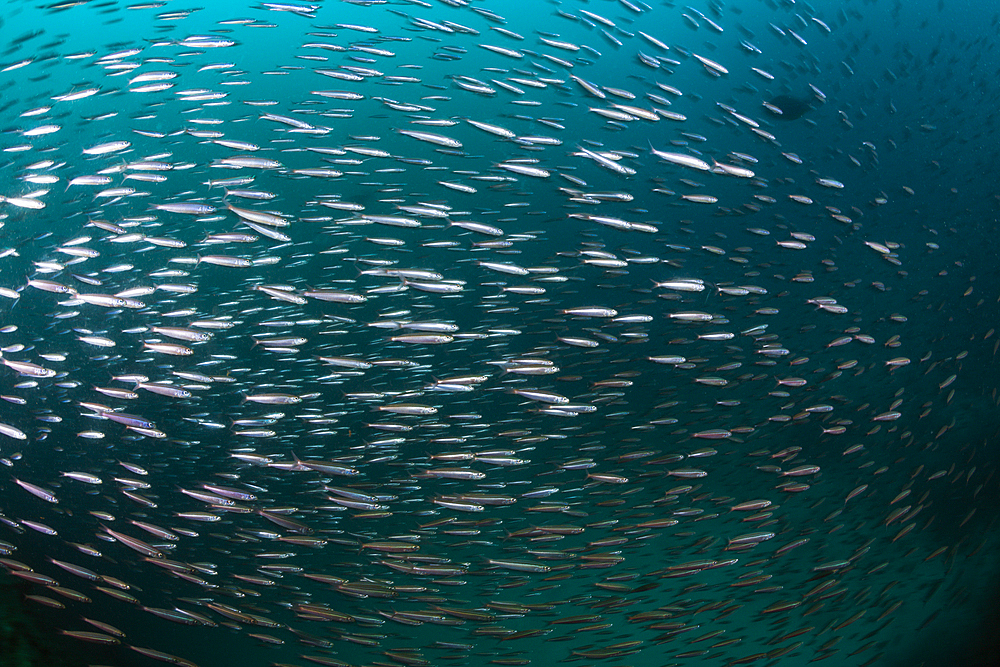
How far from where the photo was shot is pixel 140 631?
9336mm

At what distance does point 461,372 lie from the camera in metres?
6.32

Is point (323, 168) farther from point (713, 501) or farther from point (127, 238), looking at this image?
point (713, 501)

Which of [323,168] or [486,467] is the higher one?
[323,168]

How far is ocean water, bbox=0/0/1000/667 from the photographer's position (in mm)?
4543

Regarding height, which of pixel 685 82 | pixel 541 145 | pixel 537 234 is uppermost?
pixel 685 82

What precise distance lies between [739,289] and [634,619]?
3.75m

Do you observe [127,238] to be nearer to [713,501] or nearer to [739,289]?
[739,289]

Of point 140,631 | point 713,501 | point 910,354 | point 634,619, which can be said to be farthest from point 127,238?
point 910,354

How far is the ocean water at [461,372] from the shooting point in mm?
4543

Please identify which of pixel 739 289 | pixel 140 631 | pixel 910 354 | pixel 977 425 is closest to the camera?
pixel 739 289

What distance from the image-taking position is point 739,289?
502 centimetres

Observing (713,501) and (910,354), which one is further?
(910,354)

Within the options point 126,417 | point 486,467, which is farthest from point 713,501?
point 126,417

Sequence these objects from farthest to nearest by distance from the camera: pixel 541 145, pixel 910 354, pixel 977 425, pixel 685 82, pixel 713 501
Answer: pixel 685 82 < pixel 910 354 < pixel 977 425 < pixel 713 501 < pixel 541 145
